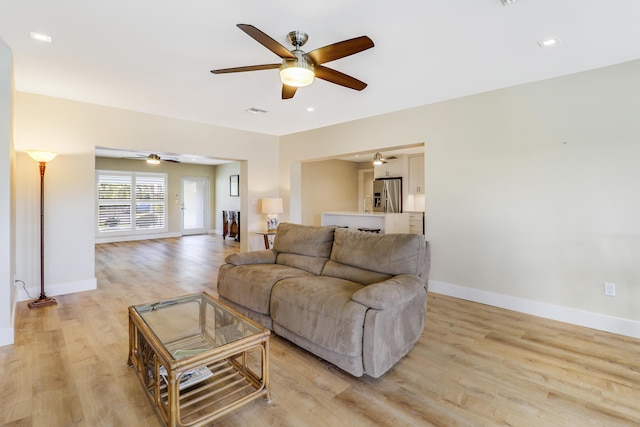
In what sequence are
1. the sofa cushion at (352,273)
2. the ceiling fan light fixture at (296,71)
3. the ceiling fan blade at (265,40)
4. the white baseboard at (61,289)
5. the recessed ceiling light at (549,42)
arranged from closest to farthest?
the ceiling fan blade at (265,40), the ceiling fan light fixture at (296,71), the recessed ceiling light at (549,42), the sofa cushion at (352,273), the white baseboard at (61,289)

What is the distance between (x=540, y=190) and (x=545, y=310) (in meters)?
1.29

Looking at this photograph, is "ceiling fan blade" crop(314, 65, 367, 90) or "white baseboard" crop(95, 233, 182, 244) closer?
"ceiling fan blade" crop(314, 65, 367, 90)

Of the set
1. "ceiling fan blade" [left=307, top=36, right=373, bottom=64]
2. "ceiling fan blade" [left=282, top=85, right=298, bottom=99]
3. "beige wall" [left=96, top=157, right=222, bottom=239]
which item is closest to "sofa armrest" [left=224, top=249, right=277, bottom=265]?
"ceiling fan blade" [left=282, top=85, right=298, bottom=99]

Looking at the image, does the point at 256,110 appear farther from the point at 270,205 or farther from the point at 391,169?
the point at 391,169

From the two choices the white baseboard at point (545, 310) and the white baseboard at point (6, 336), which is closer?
the white baseboard at point (6, 336)

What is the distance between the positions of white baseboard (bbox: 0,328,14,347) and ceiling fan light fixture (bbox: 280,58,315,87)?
3.15m

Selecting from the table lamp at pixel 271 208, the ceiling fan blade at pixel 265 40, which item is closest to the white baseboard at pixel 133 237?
the table lamp at pixel 271 208

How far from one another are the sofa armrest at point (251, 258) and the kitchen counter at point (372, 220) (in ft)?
8.91

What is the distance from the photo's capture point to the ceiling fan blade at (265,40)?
1903 mm

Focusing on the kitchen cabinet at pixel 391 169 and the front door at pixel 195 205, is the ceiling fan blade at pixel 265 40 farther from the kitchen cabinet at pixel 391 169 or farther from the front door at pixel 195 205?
the front door at pixel 195 205

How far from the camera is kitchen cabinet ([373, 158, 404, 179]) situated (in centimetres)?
793

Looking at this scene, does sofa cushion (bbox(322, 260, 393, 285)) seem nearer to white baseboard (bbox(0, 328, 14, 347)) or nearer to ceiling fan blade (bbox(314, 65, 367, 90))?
ceiling fan blade (bbox(314, 65, 367, 90))

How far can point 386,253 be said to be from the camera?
8.93 ft

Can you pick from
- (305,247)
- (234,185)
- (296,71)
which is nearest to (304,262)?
(305,247)
